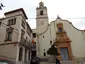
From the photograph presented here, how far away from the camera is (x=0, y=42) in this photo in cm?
1522

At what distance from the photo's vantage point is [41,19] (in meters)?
23.2

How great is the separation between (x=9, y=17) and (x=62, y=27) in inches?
461

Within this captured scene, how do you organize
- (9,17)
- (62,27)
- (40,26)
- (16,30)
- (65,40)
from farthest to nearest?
1. (40,26)
2. (62,27)
3. (65,40)
4. (9,17)
5. (16,30)

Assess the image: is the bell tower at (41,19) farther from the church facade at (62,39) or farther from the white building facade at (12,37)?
the white building facade at (12,37)

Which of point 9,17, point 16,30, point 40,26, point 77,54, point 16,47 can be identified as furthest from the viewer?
point 40,26

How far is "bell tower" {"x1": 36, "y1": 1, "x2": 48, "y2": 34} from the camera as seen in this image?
2229 centimetres

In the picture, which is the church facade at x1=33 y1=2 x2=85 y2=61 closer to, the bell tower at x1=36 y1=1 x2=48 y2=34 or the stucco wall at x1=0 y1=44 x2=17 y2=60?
the bell tower at x1=36 y1=1 x2=48 y2=34

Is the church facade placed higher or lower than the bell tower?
lower

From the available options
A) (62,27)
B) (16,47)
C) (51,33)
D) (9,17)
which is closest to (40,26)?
(51,33)

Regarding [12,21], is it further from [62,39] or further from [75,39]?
[75,39]

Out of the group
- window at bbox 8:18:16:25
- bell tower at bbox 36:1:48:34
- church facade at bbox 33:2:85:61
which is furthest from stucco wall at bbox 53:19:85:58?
window at bbox 8:18:16:25

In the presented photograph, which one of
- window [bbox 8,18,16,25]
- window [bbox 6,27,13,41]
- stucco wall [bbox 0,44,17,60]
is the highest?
window [bbox 8,18,16,25]

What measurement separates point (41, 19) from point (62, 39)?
746cm

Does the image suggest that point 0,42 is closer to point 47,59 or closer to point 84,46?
point 47,59
